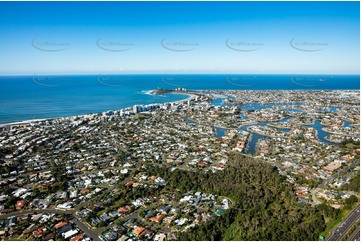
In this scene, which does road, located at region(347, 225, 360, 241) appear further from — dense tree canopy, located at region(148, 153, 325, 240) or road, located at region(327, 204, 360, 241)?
dense tree canopy, located at region(148, 153, 325, 240)

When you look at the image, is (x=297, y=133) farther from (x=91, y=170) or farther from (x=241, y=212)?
(x=91, y=170)

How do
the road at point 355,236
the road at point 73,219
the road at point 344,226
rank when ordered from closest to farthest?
the road at point 355,236
the road at point 344,226
the road at point 73,219

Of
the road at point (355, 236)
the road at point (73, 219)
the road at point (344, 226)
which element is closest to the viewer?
the road at point (355, 236)

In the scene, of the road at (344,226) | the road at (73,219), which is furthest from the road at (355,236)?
the road at (73,219)

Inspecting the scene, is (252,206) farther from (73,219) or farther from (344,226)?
(73,219)

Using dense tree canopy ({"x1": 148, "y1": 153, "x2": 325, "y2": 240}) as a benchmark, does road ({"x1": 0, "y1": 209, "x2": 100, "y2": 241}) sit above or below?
below

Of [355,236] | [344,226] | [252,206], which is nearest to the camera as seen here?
[355,236]

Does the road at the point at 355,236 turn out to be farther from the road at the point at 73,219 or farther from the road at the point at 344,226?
the road at the point at 73,219

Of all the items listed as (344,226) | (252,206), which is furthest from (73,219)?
(344,226)

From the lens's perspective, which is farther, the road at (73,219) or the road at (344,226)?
the road at (73,219)

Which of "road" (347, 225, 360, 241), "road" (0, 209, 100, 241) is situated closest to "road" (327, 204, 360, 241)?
"road" (347, 225, 360, 241)
